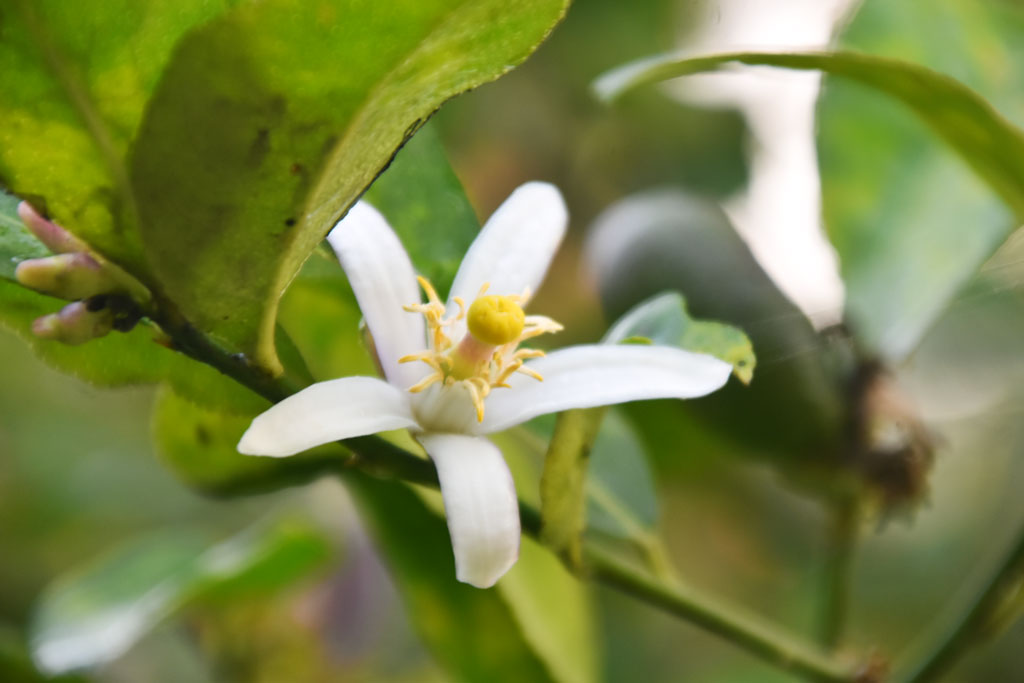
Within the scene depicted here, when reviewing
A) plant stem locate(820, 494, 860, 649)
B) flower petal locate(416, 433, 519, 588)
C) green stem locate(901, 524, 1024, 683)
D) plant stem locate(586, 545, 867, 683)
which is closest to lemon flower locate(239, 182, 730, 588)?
flower petal locate(416, 433, 519, 588)

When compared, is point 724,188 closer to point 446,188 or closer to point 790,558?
point 790,558

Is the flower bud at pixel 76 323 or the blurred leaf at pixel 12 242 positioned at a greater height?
the blurred leaf at pixel 12 242

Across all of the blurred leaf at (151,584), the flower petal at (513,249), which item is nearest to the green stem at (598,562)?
the flower petal at (513,249)

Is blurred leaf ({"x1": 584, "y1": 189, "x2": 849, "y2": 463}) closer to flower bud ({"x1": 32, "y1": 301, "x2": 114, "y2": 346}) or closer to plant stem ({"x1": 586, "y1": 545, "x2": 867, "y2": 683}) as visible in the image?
plant stem ({"x1": 586, "y1": 545, "x2": 867, "y2": 683})

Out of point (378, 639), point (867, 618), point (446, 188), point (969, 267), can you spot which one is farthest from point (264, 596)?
point (867, 618)

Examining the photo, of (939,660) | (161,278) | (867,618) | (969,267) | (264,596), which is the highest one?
(161,278)

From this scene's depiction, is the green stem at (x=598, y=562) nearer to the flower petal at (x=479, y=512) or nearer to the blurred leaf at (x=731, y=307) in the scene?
the flower petal at (x=479, y=512)

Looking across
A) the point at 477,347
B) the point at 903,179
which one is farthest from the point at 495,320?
the point at 903,179
